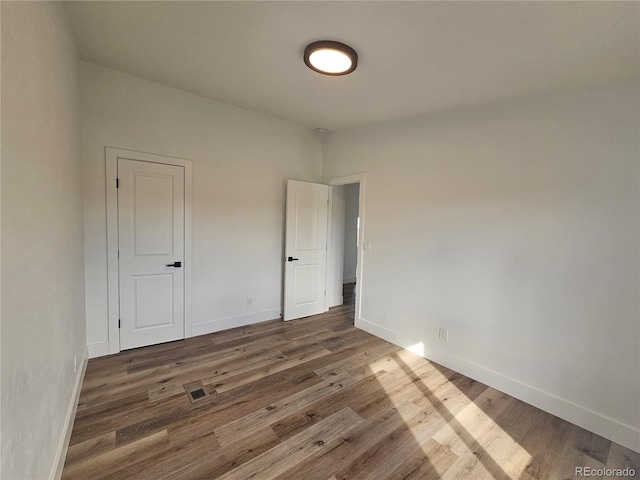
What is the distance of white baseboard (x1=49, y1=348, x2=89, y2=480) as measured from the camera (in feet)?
4.77

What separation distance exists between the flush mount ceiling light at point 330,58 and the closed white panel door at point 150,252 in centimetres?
188

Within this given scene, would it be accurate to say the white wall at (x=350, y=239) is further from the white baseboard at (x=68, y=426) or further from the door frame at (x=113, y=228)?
the white baseboard at (x=68, y=426)

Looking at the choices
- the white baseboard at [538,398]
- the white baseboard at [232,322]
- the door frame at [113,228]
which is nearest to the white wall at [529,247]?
the white baseboard at [538,398]

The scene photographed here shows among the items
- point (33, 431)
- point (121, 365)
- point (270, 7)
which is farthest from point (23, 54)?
point (121, 365)

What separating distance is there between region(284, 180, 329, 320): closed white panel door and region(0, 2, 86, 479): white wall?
232cm

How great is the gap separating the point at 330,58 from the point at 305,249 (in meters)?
2.48

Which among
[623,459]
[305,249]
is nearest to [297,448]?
[623,459]

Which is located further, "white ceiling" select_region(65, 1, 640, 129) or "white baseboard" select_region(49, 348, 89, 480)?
"white ceiling" select_region(65, 1, 640, 129)

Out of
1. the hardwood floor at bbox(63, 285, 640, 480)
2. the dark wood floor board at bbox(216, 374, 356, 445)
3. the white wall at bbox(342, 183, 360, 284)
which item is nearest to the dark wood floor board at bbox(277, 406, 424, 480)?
the hardwood floor at bbox(63, 285, 640, 480)

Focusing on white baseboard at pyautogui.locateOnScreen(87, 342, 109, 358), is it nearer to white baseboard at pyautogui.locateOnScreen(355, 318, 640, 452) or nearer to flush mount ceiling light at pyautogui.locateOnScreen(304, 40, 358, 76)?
white baseboard at pyautogui.locateOnScreen(355, 318, 640, 452)

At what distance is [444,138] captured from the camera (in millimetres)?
2879

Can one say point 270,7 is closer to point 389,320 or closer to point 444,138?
point 444,138

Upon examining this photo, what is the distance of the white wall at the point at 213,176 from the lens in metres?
2.64

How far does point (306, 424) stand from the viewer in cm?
196
